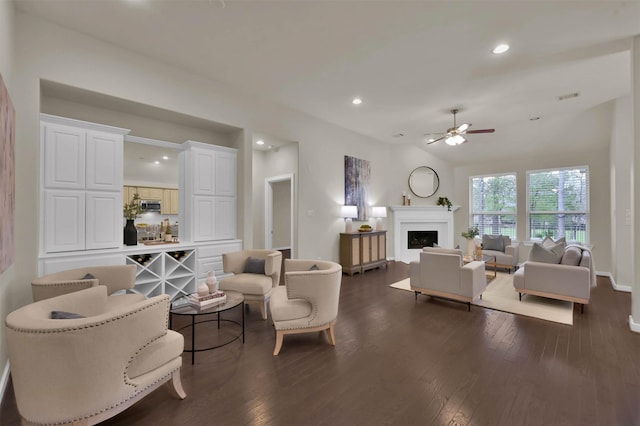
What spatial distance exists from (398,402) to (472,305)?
263cm

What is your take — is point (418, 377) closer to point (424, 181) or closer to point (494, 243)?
point (494, 243)

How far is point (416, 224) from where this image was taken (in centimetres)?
765

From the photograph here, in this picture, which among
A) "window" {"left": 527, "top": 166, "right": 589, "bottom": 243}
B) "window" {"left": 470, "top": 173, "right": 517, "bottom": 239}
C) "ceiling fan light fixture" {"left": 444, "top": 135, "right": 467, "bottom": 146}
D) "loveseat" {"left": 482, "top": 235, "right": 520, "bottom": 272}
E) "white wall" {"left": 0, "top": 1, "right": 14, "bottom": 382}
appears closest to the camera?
"white wall" {"left": 0, "top": 1, "right": 14, "bottom": 382}

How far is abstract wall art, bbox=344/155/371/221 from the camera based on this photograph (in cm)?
657

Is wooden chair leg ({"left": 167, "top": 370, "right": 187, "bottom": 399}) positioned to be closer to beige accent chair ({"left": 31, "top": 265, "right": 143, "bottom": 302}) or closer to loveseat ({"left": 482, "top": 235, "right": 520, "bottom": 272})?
beige accent chair ({"left": 31, "top": 265, "right": 143, "bottom": 302})

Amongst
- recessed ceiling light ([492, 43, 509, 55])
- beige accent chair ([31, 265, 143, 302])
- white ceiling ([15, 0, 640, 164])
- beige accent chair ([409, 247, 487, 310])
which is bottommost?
beige accent chair ([409, 247, 487, 310])

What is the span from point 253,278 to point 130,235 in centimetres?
182

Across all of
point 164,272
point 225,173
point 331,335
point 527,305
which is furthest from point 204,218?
point 527,305

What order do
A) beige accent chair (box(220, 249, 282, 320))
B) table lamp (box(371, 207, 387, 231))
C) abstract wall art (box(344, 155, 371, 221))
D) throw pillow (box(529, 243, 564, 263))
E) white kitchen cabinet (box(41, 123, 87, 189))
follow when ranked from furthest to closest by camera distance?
table lamp (box(371, 207, 387, 231)) → abstract wall art (box(344, 155, 371, 221)) → throw pillow (box(529, 243, 564, 263)) → beige accent chair (box(220, 249, 282, 320)) → white kitchen cabinet (box(41, 123, 87, 189))

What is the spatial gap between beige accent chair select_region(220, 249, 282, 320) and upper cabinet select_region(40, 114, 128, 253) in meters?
1.45

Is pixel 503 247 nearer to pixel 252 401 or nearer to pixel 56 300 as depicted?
pixel 252 401

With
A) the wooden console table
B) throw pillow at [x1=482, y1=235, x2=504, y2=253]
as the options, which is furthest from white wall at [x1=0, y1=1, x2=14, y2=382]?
throw pillow at [x1=482, y1=235, x2=504, y2=253]

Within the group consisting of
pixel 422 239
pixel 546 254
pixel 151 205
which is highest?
pixel 151 205

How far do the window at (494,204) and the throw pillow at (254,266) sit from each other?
6.46 m
